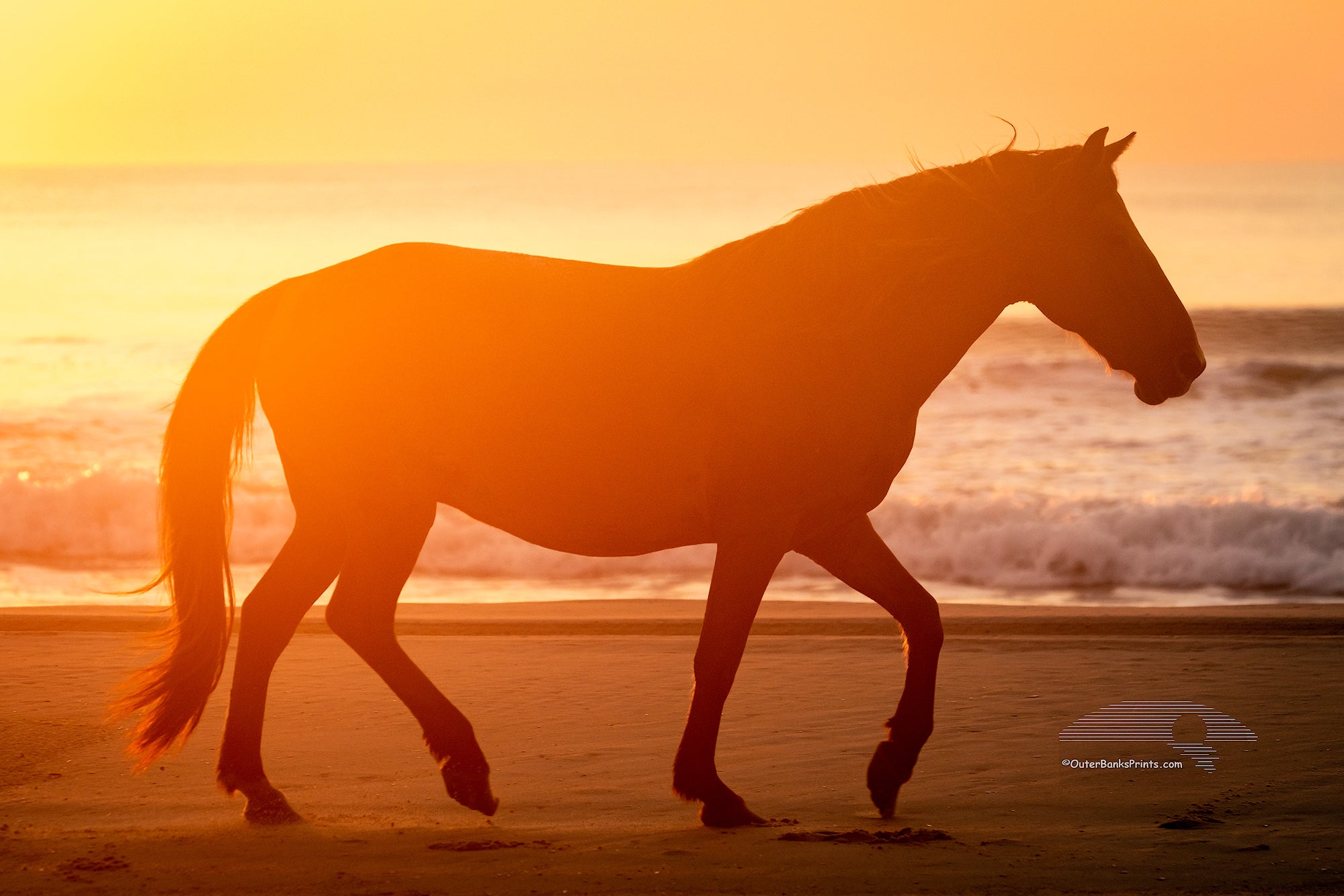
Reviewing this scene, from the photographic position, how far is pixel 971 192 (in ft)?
14.0

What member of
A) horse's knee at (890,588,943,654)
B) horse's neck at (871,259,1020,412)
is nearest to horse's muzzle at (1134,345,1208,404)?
horse's neck at (871,259,1020,412)

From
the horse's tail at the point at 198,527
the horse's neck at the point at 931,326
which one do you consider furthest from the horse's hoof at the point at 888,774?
the horse's tail at the point at 198,527

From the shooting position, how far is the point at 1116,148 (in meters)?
4.27

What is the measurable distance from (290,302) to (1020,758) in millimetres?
2938

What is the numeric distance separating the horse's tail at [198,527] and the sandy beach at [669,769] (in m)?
0.35

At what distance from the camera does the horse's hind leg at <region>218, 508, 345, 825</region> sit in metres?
4.27

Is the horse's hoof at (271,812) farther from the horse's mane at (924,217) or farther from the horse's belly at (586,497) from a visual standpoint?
the horse's mane at (924,217)

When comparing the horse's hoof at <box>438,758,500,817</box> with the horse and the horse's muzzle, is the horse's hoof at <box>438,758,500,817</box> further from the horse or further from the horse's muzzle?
the horse's muzzle

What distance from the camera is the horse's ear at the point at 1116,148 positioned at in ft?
13.9

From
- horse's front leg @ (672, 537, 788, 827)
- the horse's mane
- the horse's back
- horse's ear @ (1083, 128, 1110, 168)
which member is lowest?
horse's front leg @ (672, 537, 788, 827)

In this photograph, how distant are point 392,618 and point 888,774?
61.9 inches

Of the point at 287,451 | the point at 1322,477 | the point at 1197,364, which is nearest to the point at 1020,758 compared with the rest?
the point at 1197,364

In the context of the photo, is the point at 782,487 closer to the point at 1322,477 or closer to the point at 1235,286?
the point at 1322,477

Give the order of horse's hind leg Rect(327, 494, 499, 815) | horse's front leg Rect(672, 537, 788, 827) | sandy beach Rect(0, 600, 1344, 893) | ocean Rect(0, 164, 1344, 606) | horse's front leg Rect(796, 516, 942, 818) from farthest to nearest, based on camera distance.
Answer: ocean Rect(0, 164, 1344, 606), horse's front leg Rect(796, 516, 942, 818), horse's hind leg Rect(327, 494, 499, 815), horse's front leg Rect(672, 537, 788, 827), sandy beach Rect(0, 600, 1344, 893)
